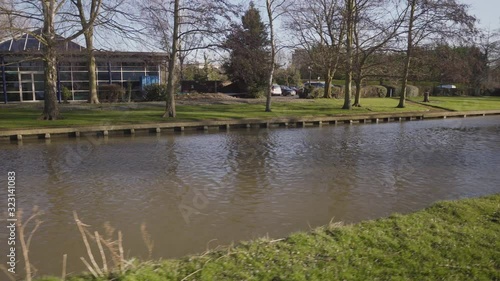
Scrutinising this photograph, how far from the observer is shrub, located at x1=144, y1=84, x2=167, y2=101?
107 feet

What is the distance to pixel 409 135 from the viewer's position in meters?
20.3

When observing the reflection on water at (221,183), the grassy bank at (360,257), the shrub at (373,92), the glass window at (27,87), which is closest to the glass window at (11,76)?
the glass window at (27,87)

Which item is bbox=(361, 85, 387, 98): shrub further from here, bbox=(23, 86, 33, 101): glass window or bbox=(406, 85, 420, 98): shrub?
bbox=(23, 86, 33, 101): glass window

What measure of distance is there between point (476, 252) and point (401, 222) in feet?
4.28

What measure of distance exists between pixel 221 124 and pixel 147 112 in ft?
16.4

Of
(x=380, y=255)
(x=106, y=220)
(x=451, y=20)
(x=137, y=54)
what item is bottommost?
(x=106, y=220)

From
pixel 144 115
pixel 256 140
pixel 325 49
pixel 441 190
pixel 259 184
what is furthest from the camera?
pixel 325 49

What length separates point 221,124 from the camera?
22.3 m

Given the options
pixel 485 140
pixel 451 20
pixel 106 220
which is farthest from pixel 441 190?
pixel 451 20

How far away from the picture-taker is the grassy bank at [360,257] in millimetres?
4480

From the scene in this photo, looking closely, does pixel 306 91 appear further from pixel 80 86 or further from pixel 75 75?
pixel 75 75

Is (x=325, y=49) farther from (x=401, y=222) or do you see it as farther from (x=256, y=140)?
(x=401, y=222)

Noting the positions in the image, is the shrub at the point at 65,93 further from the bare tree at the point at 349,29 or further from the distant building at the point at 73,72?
the bare tree at the point at 349,29

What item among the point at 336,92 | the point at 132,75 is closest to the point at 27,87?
the point at 132,75
